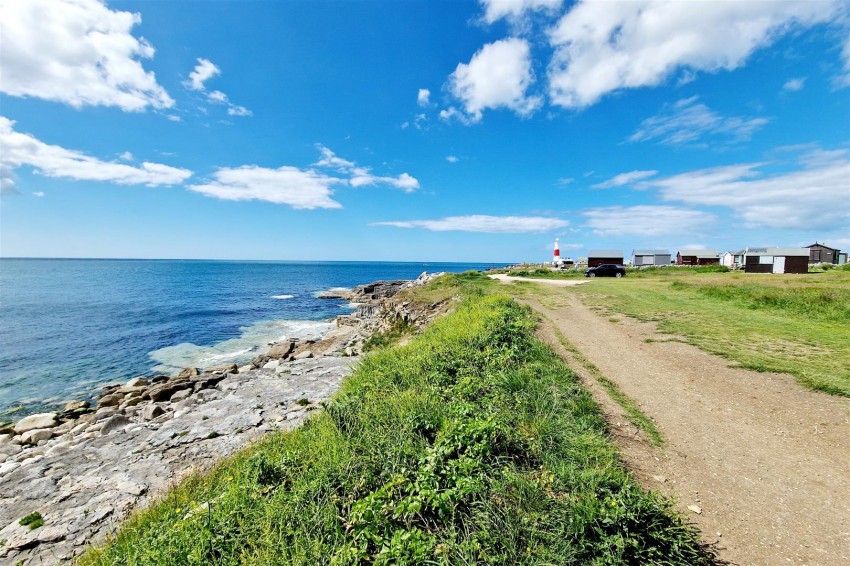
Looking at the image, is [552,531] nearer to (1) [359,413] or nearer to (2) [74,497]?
(1) [359,413]

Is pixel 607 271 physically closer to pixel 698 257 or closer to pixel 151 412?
pixel 151 412

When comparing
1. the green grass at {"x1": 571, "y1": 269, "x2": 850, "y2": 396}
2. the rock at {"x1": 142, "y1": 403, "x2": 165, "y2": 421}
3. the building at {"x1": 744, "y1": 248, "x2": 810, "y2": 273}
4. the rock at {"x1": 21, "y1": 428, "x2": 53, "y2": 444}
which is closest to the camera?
the green grass at {"x1": 571, "y1": 269, "x2": 850, "y2": 396}

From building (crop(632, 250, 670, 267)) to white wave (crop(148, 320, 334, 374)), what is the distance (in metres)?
69.6

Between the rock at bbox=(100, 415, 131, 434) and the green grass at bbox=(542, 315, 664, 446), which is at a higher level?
the green grass at bbox=(542, 315, 664, 446)

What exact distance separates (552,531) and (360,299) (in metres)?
56.4

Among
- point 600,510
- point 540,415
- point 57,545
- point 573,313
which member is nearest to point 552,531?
point 600,510

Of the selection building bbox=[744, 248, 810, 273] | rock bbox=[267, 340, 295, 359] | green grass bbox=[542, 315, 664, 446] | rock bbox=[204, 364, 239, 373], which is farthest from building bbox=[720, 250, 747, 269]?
rock bbox=[204, 364, 239, 373]

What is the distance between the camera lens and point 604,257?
60531 mm

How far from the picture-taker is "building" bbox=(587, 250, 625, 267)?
59.8 m

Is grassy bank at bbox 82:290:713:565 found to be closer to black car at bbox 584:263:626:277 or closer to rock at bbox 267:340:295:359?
rock at bbox 267:340:295:359

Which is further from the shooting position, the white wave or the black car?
the black car

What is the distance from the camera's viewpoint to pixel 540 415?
→ 18.2 feet

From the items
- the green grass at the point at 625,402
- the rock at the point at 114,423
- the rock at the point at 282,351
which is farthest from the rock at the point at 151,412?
the green grass at the point at 625,402

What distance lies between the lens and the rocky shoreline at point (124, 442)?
6.72m
